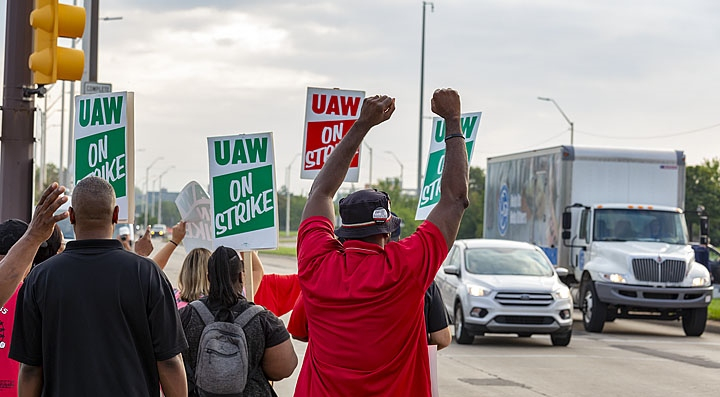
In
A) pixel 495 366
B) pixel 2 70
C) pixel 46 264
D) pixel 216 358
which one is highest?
pixel 2 70

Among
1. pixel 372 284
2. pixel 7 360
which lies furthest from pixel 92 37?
pixel 372 284

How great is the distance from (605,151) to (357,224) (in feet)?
65.6

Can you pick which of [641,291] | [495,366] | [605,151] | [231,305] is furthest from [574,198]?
[231,305]

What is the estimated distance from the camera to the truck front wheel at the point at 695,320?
71.1 ft

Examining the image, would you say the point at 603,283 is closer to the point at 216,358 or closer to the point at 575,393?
the point at 575,393

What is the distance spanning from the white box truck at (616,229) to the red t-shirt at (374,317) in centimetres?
1778

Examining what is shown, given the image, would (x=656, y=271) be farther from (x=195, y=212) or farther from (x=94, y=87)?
(x=195, y=212)

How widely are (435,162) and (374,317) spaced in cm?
484

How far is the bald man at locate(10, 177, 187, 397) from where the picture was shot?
4324 millimetres

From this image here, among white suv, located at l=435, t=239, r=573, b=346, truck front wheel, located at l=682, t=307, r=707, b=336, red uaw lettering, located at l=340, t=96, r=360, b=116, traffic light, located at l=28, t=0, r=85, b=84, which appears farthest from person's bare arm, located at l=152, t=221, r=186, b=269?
truck front wheel, located at l=682, t=307, r=707, b=336

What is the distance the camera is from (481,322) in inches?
719

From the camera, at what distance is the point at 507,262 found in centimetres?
1977

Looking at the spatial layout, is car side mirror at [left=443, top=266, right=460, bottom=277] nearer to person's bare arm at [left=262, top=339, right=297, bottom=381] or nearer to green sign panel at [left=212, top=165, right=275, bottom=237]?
green sign panel at [left=212, top=165, right=275, bottom=237]

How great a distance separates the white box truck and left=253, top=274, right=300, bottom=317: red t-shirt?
15443mm
